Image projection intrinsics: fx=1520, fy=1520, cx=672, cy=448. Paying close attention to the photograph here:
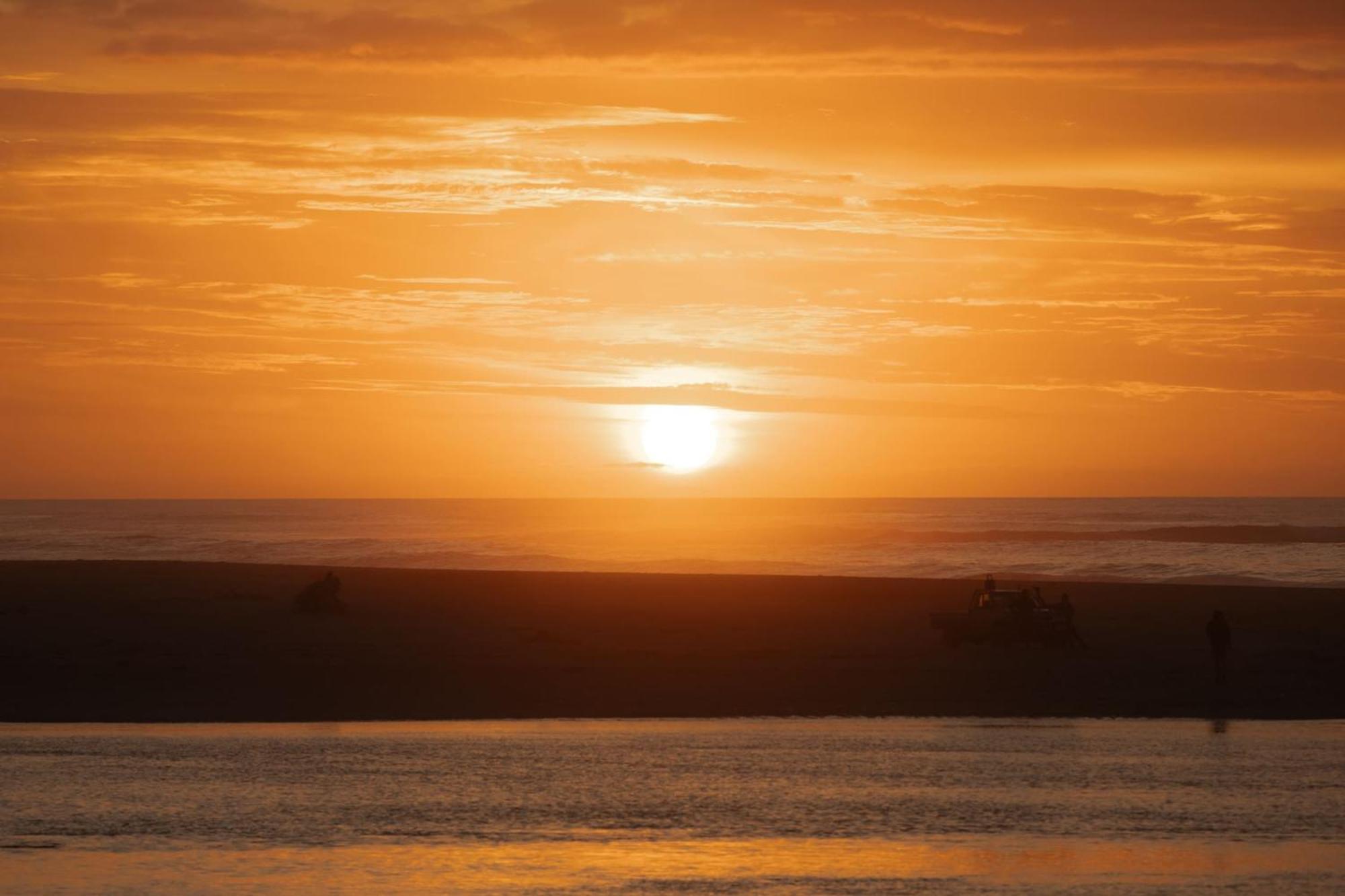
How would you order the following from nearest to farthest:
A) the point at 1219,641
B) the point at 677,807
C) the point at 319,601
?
the point at 677,807 < the point at 1219,641 < the point at 319,601

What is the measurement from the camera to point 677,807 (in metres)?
20.7

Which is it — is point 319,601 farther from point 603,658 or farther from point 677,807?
point 677,807

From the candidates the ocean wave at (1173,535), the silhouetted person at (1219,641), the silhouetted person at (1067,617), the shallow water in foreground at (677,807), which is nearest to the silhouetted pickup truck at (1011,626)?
the silhouetted person at (1067,617)

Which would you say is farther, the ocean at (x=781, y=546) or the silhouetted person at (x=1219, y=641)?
the ocean at (x=781, y=546)


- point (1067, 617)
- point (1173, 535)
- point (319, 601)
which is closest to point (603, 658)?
point (319, 601)

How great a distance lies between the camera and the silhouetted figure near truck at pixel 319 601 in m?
41.9

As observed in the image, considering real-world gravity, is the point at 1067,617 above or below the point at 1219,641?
above

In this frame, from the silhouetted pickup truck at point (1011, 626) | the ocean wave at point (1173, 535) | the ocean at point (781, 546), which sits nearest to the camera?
the silhouetted pickup truck at point (1011, 626)

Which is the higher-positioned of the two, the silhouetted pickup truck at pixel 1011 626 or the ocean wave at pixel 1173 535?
the ocean wave at pixel 1173 535

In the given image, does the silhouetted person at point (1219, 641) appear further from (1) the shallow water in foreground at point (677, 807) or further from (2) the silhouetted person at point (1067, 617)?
(2) the silhouetted person at point (1067, 617)

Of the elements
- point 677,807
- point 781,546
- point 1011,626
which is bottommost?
point 677,807

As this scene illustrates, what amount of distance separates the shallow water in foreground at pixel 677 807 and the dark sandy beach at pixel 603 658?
7.15 feet

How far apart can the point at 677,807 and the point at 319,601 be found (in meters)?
23.6

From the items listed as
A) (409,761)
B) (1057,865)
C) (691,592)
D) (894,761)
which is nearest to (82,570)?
(691,592)
